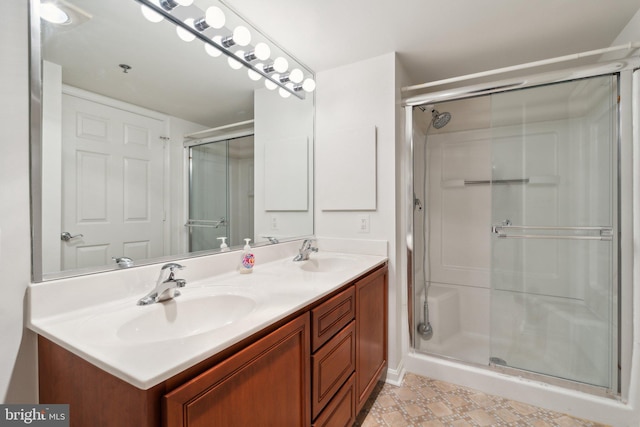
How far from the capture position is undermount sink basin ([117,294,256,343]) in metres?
0.84

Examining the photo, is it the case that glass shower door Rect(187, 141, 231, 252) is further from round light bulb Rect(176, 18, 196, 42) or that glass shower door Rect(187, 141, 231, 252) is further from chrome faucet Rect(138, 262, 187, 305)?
round light bulb Rect(176, 18, 196, 42)

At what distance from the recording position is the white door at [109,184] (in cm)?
92

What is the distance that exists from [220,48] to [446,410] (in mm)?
2357

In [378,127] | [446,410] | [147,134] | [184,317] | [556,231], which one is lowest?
[446,410]

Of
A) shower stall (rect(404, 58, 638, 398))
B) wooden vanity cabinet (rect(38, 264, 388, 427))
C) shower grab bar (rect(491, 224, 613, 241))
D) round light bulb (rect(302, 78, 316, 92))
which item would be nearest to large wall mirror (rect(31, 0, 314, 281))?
round light bulb (rect(302, 78, 316, 92))

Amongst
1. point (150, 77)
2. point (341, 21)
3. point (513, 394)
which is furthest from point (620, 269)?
point (150, 77)

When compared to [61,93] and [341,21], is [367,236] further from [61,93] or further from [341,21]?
[61,93]

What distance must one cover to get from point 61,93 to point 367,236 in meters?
1.65

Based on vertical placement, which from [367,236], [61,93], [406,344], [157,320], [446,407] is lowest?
[446,407]

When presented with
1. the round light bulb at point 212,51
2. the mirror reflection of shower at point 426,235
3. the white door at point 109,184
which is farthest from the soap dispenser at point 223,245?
the mirror reflection of shower at point 426,235

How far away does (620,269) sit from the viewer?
5.00 feet

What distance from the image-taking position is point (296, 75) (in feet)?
6.12

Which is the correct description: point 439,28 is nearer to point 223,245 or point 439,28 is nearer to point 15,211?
point 223,245

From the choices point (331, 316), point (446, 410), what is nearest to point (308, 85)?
point (331, 316)
